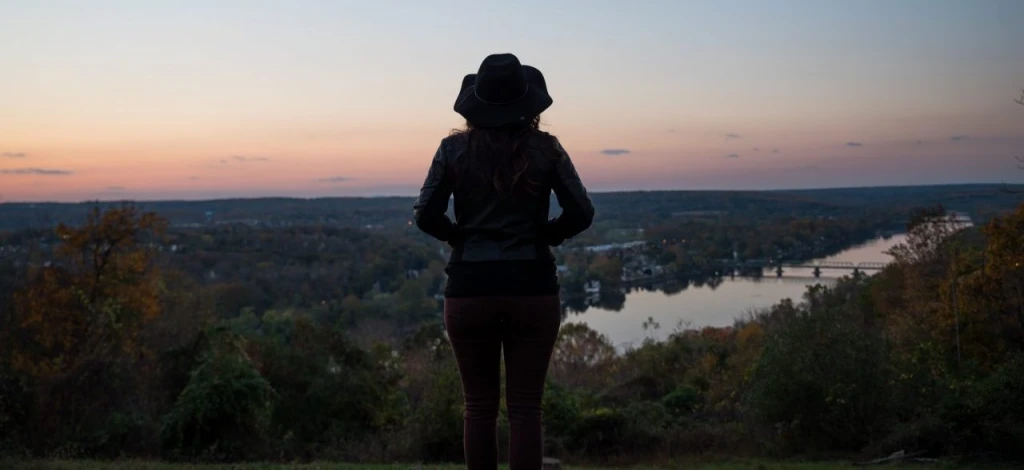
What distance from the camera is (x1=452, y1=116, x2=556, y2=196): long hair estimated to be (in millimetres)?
2932

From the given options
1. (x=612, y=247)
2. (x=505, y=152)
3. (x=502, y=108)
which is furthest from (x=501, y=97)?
(x=612, y=247)

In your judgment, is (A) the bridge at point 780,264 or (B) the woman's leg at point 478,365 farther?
(A) the bridge at point 780,264

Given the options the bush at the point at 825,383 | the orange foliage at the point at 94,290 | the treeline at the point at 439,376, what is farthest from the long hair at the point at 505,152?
the orange foliage at the point at 94,290

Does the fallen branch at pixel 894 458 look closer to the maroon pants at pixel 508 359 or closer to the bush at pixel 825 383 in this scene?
the bush at pixel 825 383

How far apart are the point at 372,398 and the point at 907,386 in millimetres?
10528

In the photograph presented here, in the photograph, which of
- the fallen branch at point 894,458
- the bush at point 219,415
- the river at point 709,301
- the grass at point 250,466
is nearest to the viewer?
the grass at point 250,466

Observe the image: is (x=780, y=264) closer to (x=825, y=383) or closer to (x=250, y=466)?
(x=825, y=383)

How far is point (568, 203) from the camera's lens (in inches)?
119

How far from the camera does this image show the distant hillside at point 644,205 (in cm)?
4859

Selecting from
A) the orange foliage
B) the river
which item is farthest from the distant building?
the orange foliage

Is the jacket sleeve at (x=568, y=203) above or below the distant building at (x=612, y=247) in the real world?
above

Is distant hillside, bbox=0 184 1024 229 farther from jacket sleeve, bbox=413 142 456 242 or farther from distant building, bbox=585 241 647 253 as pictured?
jacket sleeve, bbox=413 142 456 242

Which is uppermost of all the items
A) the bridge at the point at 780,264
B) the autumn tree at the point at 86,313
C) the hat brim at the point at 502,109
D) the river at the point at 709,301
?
the hat brim at the point at 502,109

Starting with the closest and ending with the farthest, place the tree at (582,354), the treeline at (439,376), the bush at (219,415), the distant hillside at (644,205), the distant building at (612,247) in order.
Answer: the treeline at (439,376) < the bush at (219,415) < the tree at (582,354) < the distant building at (612,247) < the distant hillside at (644,205)
